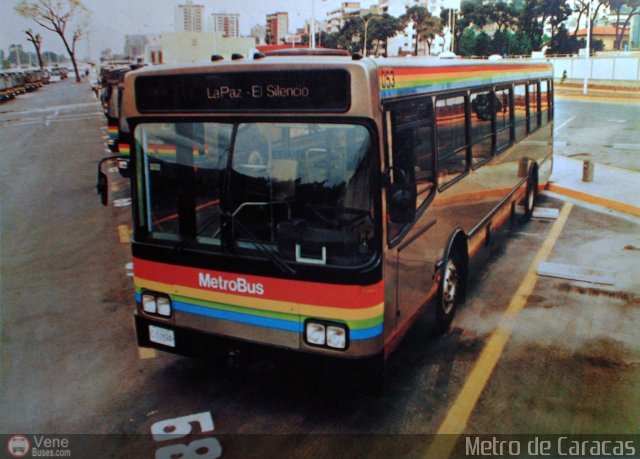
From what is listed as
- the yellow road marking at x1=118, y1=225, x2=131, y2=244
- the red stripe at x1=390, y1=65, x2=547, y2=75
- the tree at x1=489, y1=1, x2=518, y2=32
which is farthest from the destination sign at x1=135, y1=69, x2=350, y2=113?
the tree at x1=489, y1=1, x2=518, y2=32

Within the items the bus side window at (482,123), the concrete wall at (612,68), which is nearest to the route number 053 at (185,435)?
the bus side window at (482,123)

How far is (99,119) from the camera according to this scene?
32.2m

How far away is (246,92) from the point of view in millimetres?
4090

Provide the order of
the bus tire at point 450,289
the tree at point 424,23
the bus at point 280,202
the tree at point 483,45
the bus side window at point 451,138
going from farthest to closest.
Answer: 1. the tree at point 424,23
2. the tree at point 483,45
3. the bus tire at point 450,289
4. the bus side window at point 451,138
5. the bus at point 280,202

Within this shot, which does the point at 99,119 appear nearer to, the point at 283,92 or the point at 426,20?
the point at 283,92

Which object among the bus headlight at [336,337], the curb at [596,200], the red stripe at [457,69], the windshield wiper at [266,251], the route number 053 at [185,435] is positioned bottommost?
the route number 053 at [185,435]

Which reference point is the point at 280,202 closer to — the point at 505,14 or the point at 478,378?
the point at 478,378

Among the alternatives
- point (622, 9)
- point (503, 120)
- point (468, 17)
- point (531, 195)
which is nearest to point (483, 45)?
point (468, 17)

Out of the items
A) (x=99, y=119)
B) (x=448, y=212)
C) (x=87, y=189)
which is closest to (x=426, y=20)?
(x=99, y=119)

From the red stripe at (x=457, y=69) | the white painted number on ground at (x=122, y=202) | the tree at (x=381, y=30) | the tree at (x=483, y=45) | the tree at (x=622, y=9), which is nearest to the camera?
the red stripe at (x=457, y=69)

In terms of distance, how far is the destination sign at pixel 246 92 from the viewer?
3.85 meters

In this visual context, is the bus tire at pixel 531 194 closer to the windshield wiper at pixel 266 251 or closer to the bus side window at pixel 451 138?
the bus side window at pixel 451 138

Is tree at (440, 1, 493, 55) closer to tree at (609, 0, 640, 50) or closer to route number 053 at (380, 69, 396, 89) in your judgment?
tree at (609, 0, 640, 50)

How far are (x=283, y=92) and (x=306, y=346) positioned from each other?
5.64 ft
